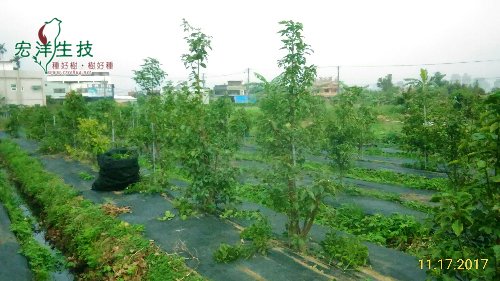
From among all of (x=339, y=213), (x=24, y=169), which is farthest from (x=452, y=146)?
(x=24, y=169)

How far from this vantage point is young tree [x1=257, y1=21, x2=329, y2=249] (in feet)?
18.2

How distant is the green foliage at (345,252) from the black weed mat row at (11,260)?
4.48 meters

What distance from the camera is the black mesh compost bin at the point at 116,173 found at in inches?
380

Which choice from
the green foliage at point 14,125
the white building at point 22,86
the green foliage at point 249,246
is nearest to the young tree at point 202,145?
the green foliage at point 249,246

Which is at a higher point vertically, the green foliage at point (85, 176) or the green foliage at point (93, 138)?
the green foliage at point (93, 138)

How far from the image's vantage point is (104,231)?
22.1ft

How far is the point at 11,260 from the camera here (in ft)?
19.7

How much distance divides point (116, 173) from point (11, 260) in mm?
3831

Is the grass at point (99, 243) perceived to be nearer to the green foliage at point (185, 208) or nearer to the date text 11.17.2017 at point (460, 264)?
the green foliage at point (185, 208)

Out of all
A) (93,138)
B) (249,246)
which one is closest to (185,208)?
(249,246)

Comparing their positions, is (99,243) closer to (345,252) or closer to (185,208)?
(185,208)

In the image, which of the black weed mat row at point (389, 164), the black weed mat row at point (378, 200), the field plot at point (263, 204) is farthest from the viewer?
the black weed mat row at point (389, 164)

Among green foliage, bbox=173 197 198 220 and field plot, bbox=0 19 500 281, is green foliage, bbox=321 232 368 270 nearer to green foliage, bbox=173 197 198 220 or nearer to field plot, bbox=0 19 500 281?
field plot, bbox=0 19 500 281

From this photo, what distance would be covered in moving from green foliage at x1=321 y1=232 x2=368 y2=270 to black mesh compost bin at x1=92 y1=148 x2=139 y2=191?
5995 mm
